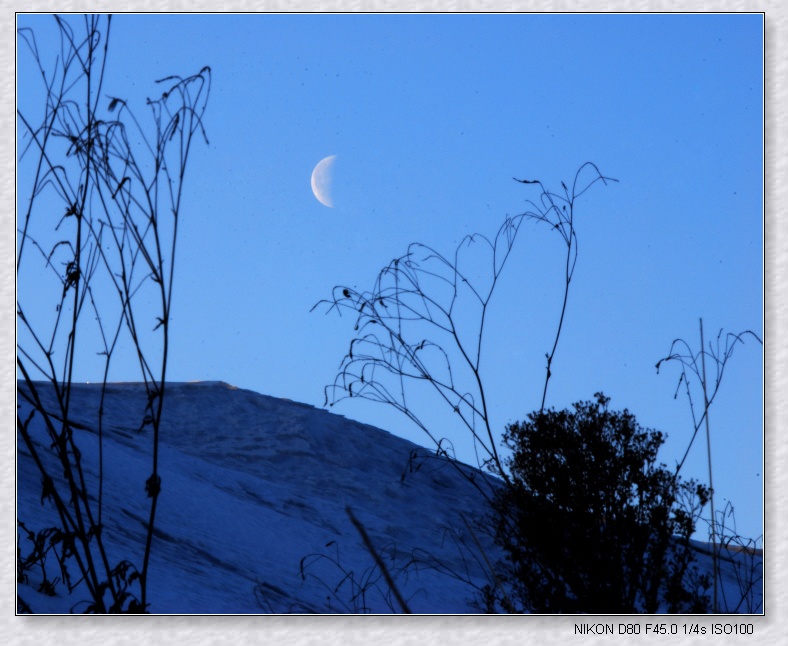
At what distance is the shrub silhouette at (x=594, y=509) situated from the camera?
2.69 metres

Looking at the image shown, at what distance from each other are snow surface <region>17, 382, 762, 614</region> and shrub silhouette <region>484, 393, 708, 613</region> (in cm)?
37

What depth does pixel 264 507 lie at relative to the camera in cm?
1030

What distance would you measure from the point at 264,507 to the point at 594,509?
703cm

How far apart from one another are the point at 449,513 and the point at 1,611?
32.8 ft

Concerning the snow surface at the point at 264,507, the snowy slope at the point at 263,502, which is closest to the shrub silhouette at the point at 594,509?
the snow surface at the point at 264,507

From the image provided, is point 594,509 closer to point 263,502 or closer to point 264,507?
point 264,507

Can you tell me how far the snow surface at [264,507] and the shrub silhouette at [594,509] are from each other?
1.20 feet

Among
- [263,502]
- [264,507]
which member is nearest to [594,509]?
[264,507]

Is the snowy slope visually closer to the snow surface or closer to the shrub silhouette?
the snow surface

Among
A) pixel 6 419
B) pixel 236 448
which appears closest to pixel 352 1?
pixel 6 419

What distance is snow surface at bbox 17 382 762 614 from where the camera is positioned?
5668 millimetres

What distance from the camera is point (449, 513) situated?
38.5 feet

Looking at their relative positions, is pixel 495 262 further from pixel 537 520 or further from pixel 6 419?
pixel 537 520

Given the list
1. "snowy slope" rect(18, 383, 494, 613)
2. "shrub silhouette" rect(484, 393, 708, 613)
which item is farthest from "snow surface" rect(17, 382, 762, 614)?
"shrub silhouette" rect(484, 393, 708, 613)
